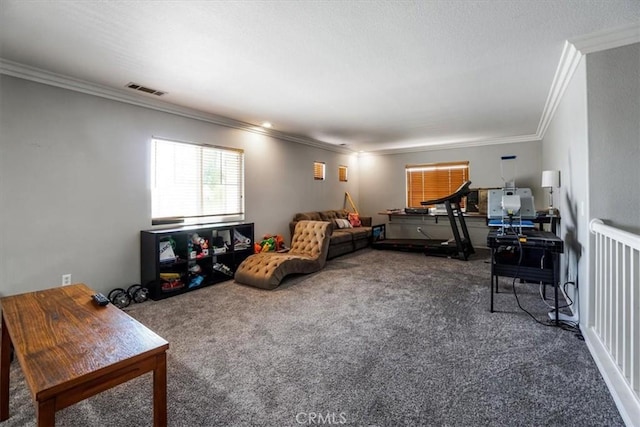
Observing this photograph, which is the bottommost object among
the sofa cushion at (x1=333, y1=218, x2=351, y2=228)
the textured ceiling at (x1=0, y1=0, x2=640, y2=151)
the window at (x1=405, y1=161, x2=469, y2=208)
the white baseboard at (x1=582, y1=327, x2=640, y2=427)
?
the white baseboard at (x1=582, y1=327, x2=640, y2=427)

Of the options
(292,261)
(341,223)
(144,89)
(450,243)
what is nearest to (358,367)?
(292,261)

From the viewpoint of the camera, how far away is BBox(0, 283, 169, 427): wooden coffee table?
3.38 ft

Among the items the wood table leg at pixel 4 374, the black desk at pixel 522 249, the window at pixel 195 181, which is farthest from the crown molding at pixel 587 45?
the wood table leg at pixel 4 374

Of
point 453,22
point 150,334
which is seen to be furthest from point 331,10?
point 150,334

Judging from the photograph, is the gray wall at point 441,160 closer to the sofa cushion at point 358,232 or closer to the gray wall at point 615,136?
the sofa cushion at point 358,232

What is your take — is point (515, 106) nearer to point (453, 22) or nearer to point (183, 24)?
point (453, 22)

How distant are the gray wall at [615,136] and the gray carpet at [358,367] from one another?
1.11 m

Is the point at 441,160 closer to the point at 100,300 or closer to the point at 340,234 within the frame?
the point at 340,234

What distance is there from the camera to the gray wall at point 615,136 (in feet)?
7.42

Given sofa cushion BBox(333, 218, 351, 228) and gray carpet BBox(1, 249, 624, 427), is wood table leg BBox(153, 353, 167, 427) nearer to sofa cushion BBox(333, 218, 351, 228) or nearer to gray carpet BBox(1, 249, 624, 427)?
gray carpet BBox(1, 249, 624, 427)

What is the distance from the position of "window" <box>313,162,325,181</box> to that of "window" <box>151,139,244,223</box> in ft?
6.82

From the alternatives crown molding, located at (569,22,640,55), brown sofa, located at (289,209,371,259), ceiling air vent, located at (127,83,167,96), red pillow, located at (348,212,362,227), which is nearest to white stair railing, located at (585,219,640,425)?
crown molding, located at (569,22,640,55)

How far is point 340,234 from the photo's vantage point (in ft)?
19.6

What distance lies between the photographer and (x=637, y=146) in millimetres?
2248
